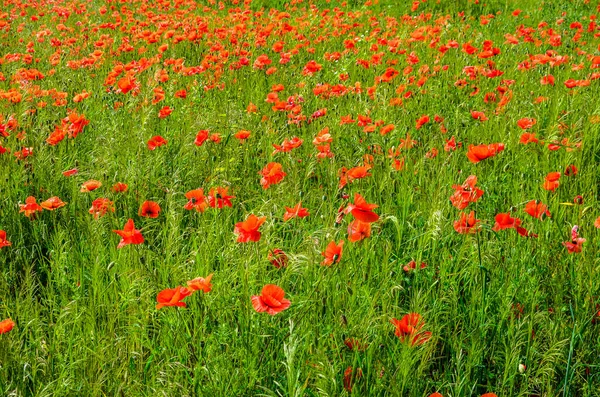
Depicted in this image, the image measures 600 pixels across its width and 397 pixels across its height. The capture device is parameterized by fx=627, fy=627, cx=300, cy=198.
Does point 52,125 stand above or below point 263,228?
below

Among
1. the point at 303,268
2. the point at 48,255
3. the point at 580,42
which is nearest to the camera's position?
the point at 303,268

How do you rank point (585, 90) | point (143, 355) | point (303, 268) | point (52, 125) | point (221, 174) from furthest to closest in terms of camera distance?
point (585, 90), point (52, 125), point (221, 174), point (303, 268), point (143, 355)

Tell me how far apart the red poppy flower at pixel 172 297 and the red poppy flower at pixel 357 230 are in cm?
53

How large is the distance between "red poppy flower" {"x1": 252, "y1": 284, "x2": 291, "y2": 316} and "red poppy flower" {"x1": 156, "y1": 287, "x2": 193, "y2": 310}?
18 centimetres

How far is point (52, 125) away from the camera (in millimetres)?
3859

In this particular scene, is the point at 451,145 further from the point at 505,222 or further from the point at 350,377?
the point at 350,377

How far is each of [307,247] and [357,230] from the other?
253 mm

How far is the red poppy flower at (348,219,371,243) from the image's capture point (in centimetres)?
189

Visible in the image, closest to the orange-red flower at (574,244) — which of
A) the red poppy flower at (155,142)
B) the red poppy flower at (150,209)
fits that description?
the red poppy flower at (150,209)

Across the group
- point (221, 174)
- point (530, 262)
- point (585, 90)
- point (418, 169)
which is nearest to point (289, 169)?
point (221, 174)

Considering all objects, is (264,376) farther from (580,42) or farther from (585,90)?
(580,42)

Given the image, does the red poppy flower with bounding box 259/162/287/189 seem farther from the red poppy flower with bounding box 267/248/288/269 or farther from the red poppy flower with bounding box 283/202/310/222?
the red poppy flower with bounding box 267/248/288/269

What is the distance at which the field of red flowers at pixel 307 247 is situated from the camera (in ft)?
5.49

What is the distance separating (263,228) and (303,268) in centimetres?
37
